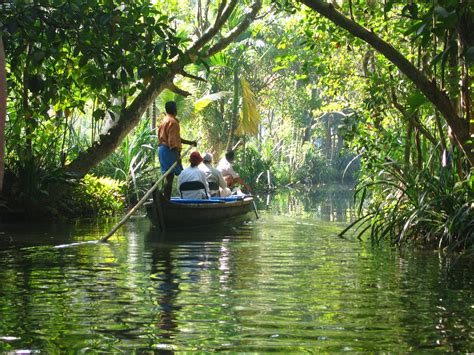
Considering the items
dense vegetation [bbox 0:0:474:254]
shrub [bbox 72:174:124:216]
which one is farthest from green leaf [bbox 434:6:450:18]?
shrub [bbox 72:174:124:216]

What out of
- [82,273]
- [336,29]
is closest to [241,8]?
[336,29]

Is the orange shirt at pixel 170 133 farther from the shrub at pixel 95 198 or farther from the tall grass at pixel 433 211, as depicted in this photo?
the tall grass at pixel 433 211

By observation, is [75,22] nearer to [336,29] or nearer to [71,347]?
[336,29]

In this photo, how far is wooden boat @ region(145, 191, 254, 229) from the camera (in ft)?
44.5

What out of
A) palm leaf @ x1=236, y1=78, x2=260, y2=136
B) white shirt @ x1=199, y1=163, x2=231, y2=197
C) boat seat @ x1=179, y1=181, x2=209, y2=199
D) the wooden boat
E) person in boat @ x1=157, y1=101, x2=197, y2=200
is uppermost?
palm leaf @ x1=236, y1=78, x2=260, y2=136

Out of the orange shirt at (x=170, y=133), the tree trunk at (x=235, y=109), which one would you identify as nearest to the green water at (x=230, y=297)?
the orange shirt at (x=170, y=133)

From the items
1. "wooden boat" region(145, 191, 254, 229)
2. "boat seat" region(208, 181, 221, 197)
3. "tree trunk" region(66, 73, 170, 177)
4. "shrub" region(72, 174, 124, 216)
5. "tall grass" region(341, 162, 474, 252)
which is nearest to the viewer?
"tall grass" region(341, 162, 474, 252)

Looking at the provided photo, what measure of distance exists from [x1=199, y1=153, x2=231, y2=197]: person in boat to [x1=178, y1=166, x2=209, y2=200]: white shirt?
1505 millimetres

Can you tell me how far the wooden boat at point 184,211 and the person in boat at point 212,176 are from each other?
1445mm

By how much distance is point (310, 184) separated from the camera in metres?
39.8

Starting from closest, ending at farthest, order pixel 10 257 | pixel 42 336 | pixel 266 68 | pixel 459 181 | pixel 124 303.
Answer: pixel 42 336
pixel 124 303
pixel 10 257
pixel 459 181
pixel 266 68

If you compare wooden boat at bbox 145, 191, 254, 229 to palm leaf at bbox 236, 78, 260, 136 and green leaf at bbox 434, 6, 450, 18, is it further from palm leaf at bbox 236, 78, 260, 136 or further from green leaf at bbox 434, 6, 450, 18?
palm leaf at bbox 236, 78, 260, 136

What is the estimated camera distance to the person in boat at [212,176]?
16386 millimetres

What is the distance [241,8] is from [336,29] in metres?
13.3
